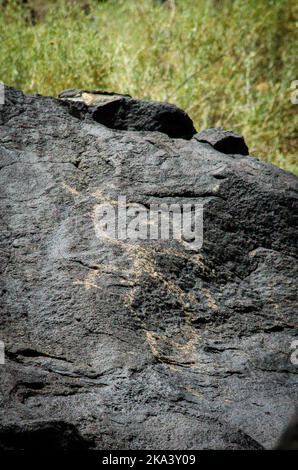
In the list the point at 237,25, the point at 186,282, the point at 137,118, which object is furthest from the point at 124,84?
the point at 186,282

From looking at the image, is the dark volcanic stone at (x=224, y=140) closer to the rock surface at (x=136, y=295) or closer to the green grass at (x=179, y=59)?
the rock surface at (x=136, y=295)

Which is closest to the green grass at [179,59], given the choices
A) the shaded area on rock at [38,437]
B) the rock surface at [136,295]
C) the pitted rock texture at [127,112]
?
the pitted rock texture at [127,112]

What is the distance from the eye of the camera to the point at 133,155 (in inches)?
124

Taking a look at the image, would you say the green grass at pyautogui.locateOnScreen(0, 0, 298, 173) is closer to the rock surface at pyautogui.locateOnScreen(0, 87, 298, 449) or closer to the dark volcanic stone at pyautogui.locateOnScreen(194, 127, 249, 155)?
the dark volcanic stone at pyautogui.locateOnScreen(194, 127, 249, 155)

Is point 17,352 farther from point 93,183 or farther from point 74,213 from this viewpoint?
point 93,183

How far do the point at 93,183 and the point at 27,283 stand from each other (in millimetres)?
609

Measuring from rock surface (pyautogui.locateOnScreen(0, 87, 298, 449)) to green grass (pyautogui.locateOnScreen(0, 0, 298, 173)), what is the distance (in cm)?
241

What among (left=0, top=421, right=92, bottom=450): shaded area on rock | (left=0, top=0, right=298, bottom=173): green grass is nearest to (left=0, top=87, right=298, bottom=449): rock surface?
(left=0, top=421, right=92, bottom=450): shaded area on rock

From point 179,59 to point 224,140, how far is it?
3.00 metres

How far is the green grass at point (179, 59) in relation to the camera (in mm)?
5676

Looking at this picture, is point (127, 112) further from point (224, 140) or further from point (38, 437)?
point (38, 437)

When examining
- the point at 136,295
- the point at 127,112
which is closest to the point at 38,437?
the point at 136,295

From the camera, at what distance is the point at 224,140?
344 centimetres

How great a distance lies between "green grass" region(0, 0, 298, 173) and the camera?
5.68m
